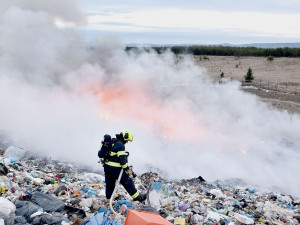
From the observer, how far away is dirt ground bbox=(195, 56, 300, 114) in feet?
62.3

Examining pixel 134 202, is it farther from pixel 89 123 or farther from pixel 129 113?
pixel 129 113

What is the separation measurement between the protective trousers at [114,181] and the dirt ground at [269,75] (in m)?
12.6

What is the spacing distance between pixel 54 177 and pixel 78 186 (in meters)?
0.74

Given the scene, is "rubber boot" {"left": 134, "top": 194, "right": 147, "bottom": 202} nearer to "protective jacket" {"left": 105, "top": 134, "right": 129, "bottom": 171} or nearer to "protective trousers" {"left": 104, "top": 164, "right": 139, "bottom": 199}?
"protective trousers" {"left": 104, "top": 164, "right": 139, "bottom": 199}

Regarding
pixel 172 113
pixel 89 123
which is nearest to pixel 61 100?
pixel 89 123

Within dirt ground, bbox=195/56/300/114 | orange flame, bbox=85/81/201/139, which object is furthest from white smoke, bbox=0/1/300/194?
dirt ground, bbox=195/56/300/114

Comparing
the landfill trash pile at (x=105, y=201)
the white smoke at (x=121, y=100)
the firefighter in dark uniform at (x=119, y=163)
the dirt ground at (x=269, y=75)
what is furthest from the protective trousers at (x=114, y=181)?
the dirt ground at (x=269, y=75)

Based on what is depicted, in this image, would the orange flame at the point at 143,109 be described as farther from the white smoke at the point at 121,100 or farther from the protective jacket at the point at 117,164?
the protective jacket at the point at 117,164

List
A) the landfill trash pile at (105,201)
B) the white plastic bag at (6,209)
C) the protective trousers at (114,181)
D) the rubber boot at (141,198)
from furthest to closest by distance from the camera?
the rubber boot at (141,198)
the protective trousers at (114,181)
the landfill trash pile at (105,201)
the white plastic bag at (6,209)

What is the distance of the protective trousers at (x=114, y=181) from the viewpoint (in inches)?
222

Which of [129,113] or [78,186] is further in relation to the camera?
[129,113]

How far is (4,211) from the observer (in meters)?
4.33

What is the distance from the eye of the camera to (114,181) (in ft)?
19.1

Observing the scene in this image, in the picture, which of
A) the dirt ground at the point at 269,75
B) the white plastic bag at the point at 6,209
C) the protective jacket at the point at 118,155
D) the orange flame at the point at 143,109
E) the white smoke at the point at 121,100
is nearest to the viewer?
the white plastic bag at the point at 6,209
